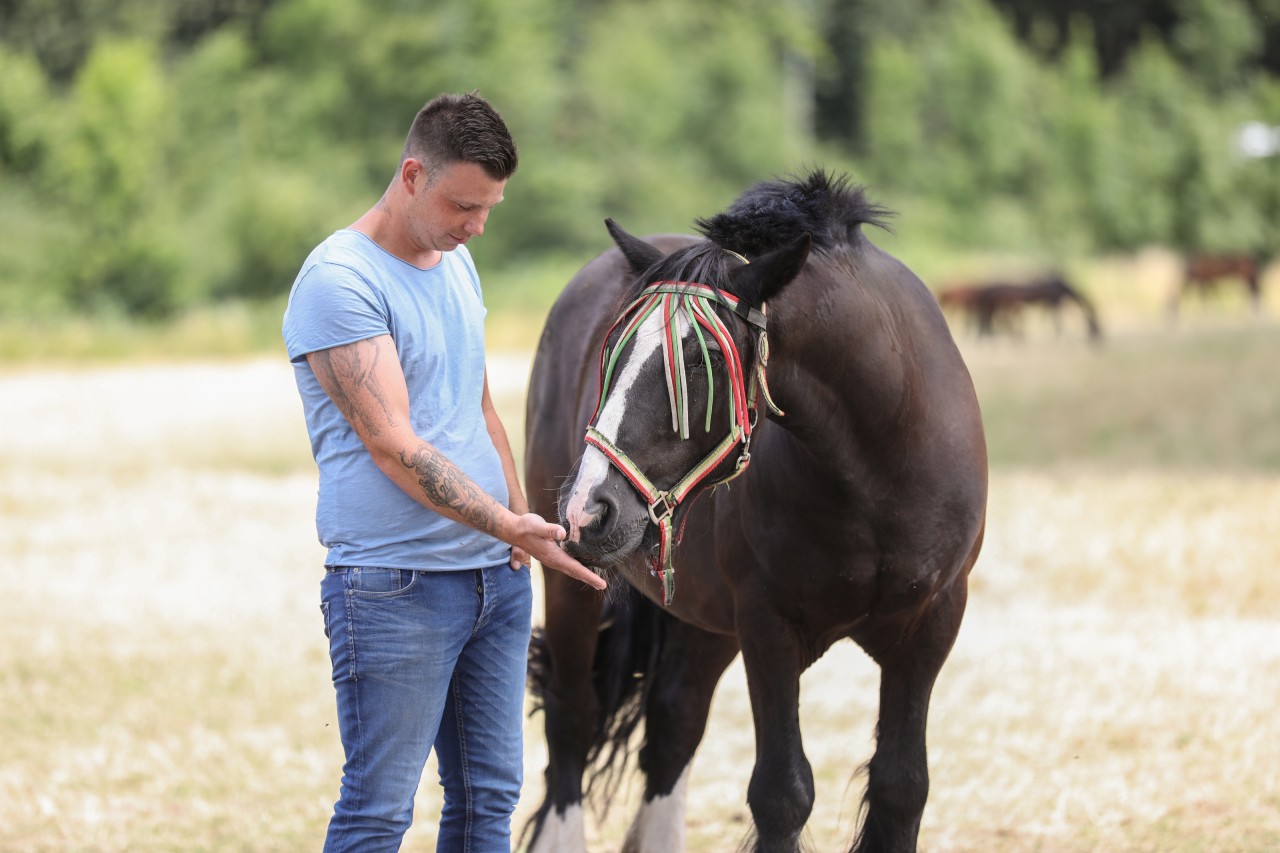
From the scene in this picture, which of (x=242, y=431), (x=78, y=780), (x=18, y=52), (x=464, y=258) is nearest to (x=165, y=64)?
(x=18, y=52)

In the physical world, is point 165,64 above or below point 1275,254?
above

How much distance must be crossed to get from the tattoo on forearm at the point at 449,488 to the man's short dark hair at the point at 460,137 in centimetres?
60

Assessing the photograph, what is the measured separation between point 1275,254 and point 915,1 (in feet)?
57.4

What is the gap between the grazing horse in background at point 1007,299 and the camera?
2228 centimetres

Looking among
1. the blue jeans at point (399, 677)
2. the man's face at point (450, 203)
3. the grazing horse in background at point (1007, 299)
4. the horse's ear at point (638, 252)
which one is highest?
the grazing horse in background at point (1007, 299)

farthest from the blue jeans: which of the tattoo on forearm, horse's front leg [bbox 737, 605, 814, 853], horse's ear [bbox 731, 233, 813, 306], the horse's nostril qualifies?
horse's ear [bbox 731, 233, 813, 306]

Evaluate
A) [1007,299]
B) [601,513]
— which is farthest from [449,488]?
[1007,299]

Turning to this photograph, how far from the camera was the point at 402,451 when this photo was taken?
280cm

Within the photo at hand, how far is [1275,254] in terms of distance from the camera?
128 ft

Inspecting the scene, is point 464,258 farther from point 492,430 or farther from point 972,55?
point 972,55

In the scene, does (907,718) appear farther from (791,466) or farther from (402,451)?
(402,451)

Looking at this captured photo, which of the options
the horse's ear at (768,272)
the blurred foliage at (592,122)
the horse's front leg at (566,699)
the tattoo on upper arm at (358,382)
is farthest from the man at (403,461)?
the blurred foliage at (592,122)

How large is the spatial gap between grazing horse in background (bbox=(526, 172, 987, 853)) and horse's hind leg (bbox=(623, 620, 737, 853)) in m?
0.57

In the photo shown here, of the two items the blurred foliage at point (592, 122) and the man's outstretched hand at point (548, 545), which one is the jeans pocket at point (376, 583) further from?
the blurred foliage at point (592, 122)
